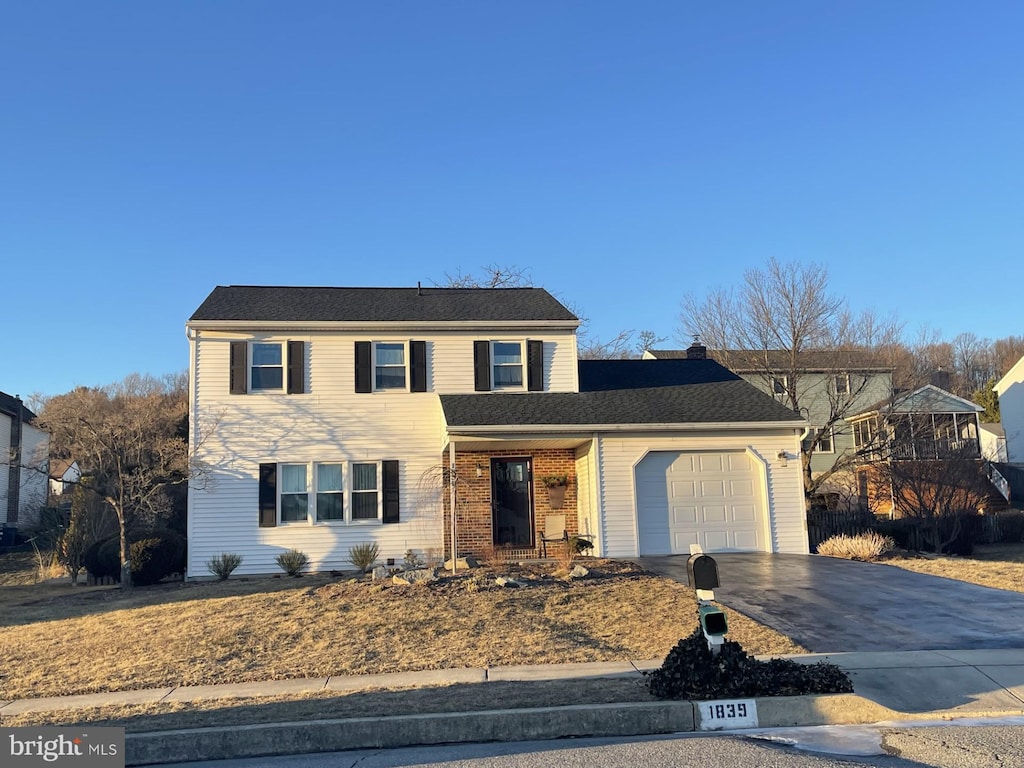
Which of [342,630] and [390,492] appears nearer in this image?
[342,630]

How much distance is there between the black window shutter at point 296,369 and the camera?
1798cm

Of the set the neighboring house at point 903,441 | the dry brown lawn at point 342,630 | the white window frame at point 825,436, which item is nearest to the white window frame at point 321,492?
the dry brown lawn at point 342,630

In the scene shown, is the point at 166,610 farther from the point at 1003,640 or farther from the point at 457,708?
the point at 1003,640

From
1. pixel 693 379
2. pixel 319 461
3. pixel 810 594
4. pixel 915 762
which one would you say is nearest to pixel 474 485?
pixel 319 461

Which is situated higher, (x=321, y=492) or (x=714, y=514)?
(x=321, y=492)

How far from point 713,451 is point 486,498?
5.19 meters

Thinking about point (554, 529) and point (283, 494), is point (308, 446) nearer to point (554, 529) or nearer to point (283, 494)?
point (283, 494)

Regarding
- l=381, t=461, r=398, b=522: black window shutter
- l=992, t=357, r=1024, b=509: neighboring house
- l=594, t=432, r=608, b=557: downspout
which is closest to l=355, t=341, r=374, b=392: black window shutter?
l=381, t=461, r=398, b=522: black window shutter

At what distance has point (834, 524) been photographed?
2050 cm

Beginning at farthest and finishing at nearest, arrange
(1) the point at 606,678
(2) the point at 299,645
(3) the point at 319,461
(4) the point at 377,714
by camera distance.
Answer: (3) the point at 319,461
(2) the point at 299,645
(1) the point at 606,678
(4) the point at 377,714

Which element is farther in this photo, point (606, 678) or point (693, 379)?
point (693, 379)

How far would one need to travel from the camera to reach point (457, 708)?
691 cm

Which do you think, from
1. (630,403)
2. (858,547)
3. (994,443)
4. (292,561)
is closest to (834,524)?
(858,547)

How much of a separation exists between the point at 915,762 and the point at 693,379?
14.8m
